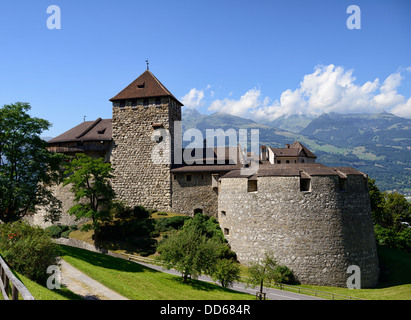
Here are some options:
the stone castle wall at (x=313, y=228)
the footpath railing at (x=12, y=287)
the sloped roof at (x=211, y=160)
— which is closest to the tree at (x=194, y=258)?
the stone castle wall at (x=313, y=228)

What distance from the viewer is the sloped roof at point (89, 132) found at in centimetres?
3991

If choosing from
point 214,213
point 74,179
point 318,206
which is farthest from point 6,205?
point 318,206

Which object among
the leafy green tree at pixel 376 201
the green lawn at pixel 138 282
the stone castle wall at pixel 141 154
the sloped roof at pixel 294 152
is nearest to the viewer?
the green lawn at pixel 138 282

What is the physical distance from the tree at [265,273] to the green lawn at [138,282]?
98.0 inches

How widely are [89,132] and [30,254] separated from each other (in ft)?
98.8

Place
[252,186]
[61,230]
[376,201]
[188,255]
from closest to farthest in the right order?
[188,255] → [252,186] → [61,230] → [376,201]

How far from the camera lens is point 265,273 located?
1003 inches

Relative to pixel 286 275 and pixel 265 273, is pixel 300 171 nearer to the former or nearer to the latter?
pixel 286 275

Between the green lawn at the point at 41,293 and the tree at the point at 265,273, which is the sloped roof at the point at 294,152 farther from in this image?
the green lawn at the point at 41,293

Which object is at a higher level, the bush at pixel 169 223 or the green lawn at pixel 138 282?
the bush at pixel 169 223

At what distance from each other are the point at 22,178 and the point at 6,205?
8.23 feet

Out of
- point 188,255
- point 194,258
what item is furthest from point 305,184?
point 188,255

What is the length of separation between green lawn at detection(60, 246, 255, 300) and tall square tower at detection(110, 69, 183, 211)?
14274 millimetres

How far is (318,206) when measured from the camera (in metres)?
28.1
